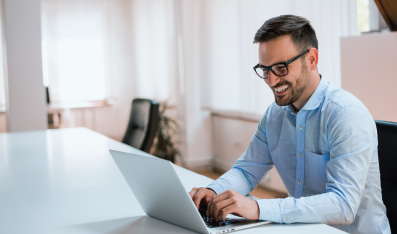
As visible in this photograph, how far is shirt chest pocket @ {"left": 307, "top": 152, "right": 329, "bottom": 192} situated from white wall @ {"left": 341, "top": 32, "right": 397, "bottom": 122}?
40.2 inches

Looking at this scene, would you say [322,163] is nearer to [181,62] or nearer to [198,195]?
[198,195]

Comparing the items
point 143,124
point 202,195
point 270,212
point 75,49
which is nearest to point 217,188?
point 202,195

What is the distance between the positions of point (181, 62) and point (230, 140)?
1149 millimetres

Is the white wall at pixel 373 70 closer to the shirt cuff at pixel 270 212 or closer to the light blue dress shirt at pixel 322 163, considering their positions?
the light blue dress shirt at pixel 322 163

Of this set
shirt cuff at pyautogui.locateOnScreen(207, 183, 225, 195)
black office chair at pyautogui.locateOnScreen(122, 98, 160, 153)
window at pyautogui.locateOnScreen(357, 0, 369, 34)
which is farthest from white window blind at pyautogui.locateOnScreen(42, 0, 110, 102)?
shirt cuff at pyautogui.locateOnScreen(207, 183, 225, 195)

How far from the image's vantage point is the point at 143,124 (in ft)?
9.39

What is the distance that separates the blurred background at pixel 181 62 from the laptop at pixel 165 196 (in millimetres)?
1520

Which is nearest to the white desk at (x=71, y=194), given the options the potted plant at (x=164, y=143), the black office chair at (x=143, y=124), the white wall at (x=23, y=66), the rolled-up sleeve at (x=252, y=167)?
the rolled-up sleeve at (x=252, y=167)

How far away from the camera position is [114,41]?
8320mm

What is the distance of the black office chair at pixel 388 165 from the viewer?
4.55ft

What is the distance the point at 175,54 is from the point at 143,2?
7.10ft

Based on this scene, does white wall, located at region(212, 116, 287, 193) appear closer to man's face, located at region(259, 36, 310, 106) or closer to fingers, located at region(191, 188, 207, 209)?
man's face, located at region(259, 36, 310, 106)

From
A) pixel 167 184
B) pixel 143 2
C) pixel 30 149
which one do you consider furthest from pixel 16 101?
pixel 143 2

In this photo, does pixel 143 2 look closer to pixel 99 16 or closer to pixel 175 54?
pixel 99 16
